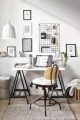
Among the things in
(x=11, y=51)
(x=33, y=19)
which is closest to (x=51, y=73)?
(x=11, y=51)

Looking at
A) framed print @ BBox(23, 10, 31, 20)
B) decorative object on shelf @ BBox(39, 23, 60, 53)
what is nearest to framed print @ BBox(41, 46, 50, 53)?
decorative object on shelf @ BBox(39, 23, 60, 53)

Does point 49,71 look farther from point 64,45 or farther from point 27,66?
point 64,45

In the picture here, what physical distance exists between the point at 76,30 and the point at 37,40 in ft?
3.13

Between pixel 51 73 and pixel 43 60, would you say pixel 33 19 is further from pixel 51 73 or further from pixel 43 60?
pixel 51 73

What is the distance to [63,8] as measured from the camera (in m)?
5.72

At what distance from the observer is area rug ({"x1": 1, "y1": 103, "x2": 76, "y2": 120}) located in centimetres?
414

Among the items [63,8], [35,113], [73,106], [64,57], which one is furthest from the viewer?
[63,8]

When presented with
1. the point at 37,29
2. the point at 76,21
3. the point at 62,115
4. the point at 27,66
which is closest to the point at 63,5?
the point at 76,21

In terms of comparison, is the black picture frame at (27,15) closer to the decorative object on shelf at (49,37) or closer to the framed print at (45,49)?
the decorative object on shelf at (49,37)

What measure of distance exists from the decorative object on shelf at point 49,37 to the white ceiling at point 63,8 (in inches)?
10.9

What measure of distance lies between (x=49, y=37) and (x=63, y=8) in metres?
0.76

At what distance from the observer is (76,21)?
18.8 feet

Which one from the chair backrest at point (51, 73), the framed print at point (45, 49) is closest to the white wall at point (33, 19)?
the framed print at point (45, 49)

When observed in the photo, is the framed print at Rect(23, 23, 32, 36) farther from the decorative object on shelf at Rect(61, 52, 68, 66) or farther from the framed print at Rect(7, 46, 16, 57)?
the decorative object on shelf at Rect(61, 52, 68, 66)
